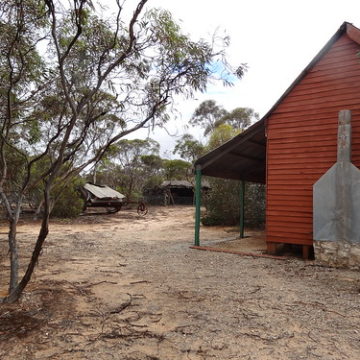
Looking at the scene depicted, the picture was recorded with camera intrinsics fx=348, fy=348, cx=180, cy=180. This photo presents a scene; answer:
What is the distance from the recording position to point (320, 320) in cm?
450

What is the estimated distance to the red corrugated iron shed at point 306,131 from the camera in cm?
824

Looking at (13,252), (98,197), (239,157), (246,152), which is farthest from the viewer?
(98,197)

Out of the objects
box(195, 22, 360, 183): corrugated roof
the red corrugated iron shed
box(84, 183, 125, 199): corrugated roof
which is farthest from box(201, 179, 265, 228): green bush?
box(84, 183, 125, 199): corrugated roof

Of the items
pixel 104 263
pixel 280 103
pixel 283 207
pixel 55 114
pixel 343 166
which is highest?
pixel 280 103

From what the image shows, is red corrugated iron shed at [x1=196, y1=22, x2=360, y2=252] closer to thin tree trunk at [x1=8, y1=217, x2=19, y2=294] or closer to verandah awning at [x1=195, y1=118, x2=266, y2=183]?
verandah awning at [x1=195, y1=118, x2=266, y2=183]

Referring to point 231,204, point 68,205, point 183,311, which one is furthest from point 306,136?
point 68,205

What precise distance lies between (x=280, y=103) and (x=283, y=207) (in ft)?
9.17

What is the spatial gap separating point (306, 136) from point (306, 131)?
0.13 meters

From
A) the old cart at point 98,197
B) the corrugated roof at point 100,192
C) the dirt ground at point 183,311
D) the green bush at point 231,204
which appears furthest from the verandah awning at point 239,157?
the old cart at point 98,197

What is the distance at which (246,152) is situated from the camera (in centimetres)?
1128

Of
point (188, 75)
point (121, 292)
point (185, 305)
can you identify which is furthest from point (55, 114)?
point (185, 305)

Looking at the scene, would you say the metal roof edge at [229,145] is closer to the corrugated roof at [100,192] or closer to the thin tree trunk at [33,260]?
the thin tree trunk at [33,260]

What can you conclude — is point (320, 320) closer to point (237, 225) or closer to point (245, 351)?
point (245, 351)

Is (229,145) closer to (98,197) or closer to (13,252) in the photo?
(13,252)
